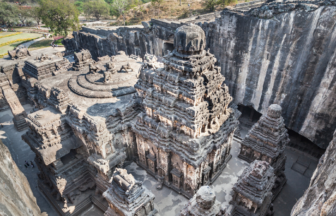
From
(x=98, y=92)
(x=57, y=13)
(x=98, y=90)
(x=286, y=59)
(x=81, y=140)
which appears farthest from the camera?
(x=57, y=13)

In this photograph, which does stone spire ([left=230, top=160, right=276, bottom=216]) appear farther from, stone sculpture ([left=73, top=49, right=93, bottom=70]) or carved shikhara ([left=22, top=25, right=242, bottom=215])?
stone sculpture ([left=73, top=49, right=93, bottom=70])

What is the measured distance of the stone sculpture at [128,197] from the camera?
11250 mm

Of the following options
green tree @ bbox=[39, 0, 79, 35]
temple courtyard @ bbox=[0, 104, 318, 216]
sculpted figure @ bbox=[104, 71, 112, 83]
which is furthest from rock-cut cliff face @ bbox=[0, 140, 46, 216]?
green tree @ bbox=[39, 0, 79, 35]

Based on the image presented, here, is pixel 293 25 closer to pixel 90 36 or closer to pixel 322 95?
pixel 322 95

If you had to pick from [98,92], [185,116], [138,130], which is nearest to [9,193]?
[185,116]

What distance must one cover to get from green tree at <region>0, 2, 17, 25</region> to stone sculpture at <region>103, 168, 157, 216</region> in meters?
69.9

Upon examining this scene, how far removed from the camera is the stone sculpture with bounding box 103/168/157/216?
443 inches

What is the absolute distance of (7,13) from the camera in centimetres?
5822

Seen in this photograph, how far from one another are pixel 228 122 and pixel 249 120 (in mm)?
10908

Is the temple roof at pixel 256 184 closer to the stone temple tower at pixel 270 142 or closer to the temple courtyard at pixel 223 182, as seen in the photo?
the temple courtyard at pixel 223 182

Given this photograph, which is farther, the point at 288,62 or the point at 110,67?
the point at 110,67

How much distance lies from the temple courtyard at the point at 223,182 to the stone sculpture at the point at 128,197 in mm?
2419

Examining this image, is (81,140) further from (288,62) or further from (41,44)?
(41,44)

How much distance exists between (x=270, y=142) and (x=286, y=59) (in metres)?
8.38
